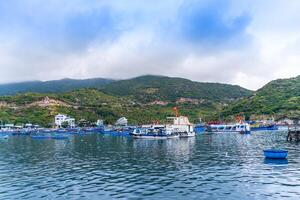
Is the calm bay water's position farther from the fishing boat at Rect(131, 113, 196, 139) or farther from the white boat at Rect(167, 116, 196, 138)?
the white boat at Rect(167, 116, 196, 138)

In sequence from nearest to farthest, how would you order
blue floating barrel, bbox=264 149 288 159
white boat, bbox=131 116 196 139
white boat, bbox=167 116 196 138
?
blue floating barrel, bbox=264 149 288 159, white boat, bbox=131 116 196 139, white boat, bbox=167 116 196 138

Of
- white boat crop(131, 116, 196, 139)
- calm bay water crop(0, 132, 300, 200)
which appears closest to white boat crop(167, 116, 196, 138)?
white boat crop(131, 116, 196, 139)

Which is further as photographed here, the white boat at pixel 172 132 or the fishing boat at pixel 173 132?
the fishing boat at pixel 173 132

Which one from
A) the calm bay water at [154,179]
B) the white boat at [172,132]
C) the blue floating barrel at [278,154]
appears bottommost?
the calm bay water at [154,179]

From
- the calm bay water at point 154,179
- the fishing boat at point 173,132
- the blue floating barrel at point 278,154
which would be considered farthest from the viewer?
the fishing boat at point 173,132

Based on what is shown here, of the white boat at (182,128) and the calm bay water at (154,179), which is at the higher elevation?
the white boat at (182,128)

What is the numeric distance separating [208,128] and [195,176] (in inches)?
5956

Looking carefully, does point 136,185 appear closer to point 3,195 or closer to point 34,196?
point 34,196

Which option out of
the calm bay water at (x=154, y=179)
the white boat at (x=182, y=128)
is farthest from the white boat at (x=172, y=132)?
the calm bay water at (x=154, y=179)

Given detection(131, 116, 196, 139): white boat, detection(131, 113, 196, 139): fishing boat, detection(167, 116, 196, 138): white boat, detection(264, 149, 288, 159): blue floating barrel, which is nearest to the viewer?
detection(264, 149, 288, 159): blue floating barrel

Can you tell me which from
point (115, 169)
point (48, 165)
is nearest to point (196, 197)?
point (115, 169)

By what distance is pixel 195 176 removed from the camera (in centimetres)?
4819

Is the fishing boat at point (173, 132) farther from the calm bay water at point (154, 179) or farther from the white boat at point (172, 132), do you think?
the calm bay water at point (154, 179)

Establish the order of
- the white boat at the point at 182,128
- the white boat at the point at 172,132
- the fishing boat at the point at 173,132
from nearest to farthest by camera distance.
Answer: the white boat at the point at 172,132 < the fishing boat at the point at 173,132 < the white boat at the point at 182,128
